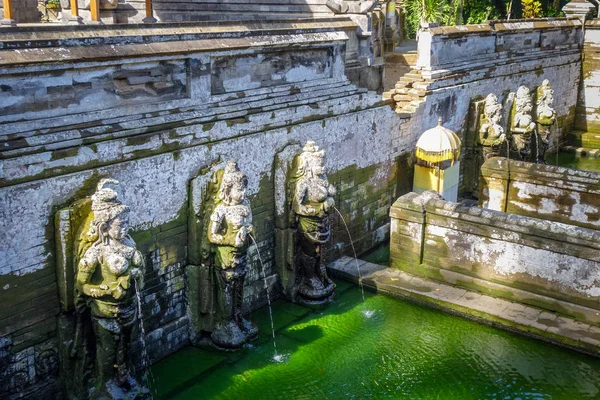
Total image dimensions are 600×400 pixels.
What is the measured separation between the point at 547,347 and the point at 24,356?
5.44 m

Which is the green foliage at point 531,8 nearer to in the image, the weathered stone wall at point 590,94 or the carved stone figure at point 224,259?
the weathered stone wall at point 590,94

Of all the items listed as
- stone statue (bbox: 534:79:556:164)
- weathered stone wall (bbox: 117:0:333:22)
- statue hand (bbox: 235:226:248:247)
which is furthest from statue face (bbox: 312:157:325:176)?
stone statue (bbox: 534:79:556:164)

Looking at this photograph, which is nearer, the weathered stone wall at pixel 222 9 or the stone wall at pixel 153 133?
the stone wall at pixel 153 133

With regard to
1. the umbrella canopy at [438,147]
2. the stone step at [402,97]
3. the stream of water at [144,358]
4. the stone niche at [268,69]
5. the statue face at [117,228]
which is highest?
the stone niche at [268,69]

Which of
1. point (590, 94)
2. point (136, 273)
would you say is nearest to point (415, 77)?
point (136, 273)

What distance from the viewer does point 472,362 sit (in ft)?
24.5

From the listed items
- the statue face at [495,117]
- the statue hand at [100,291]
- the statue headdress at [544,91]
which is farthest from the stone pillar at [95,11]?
the statue headdress at [544,91]

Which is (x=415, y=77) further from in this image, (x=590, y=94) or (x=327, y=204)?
(x=590, y=94)

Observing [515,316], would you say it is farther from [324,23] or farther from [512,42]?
[512,42]

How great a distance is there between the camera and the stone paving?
25.5 ft

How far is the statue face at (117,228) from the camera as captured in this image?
19.5 ft

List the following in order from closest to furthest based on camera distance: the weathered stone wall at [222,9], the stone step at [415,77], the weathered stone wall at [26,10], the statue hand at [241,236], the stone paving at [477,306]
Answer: the statue hand at [241,236] < the stone paving at [477,306] < the stone step at [415,77] < the weathered stone wall at [26,10] < the weathered stone wall at [222,9]

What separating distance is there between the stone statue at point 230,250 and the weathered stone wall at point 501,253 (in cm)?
273

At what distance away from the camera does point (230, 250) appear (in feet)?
24.0
